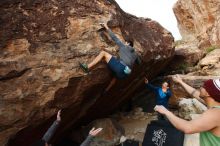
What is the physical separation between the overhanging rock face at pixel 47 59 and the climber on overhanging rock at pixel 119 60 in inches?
6.6

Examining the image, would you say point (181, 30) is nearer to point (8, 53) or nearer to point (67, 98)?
point (67, 98)

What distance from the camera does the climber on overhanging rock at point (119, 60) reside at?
7.50m

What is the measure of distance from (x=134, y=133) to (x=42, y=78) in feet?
16.4

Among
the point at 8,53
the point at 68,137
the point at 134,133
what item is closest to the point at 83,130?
the point at 68,137

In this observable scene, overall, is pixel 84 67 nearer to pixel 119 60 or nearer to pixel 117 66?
pixel 117 66

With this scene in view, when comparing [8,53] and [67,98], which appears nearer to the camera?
[8,53]

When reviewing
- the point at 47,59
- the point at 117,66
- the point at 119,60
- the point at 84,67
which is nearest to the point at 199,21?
the point at 119,60

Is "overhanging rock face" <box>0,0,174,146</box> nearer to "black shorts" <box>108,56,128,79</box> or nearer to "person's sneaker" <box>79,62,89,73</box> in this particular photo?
"person's sneaker" <box>79,62,89,73</box>

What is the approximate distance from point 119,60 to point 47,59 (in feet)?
5.93

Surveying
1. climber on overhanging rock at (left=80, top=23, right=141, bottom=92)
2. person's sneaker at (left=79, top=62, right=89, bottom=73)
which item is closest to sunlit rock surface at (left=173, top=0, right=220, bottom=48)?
climber on overhanging rock at (left=80, top=23, right=141, bottom=92)

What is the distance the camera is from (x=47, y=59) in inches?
271

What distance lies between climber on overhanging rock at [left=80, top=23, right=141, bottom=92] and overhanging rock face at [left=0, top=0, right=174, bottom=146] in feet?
0.55

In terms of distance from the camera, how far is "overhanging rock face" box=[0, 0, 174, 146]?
650cm

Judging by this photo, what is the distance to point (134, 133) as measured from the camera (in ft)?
35.5
